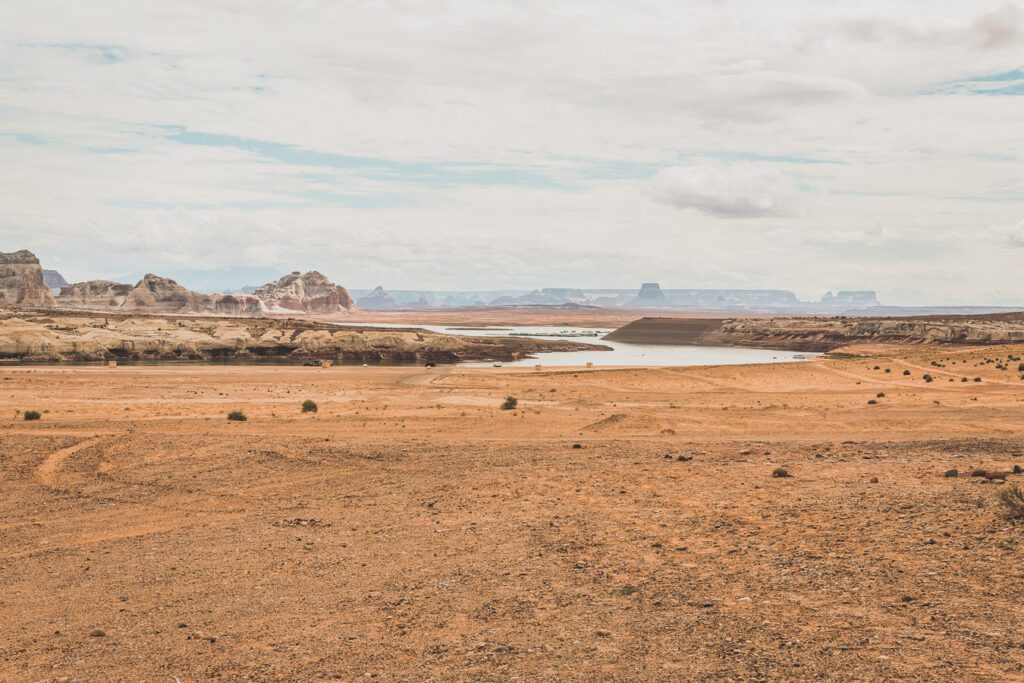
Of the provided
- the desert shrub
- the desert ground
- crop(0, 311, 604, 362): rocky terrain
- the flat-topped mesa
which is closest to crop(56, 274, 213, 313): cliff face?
the flat-topped mesa

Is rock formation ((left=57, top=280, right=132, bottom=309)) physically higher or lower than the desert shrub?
higher

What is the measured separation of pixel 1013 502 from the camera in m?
11.4

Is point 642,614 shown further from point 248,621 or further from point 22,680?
point 22,680

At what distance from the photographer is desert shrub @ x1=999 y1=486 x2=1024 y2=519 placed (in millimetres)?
11305

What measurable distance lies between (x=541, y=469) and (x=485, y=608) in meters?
8.08

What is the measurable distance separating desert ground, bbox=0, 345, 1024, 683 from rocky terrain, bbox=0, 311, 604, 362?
50.3 meters

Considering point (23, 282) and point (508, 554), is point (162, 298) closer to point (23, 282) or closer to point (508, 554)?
point (23, 282)

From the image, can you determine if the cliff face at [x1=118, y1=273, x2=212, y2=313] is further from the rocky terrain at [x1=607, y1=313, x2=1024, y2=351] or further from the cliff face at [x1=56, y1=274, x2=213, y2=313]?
the rocky terrain at [x1=607, y1=313, x2=1024, y2=351]

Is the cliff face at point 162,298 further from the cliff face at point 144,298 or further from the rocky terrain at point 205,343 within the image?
the rocky terrain at point 205,343

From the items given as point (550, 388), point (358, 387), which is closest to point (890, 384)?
point (550, 388)

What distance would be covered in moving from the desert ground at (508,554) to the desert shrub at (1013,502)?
174 millimetres

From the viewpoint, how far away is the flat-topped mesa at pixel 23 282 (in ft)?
497

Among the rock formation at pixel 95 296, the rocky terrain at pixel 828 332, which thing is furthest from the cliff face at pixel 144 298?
the rocky terrain at pixel 828 332

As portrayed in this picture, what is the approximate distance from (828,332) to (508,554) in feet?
370
